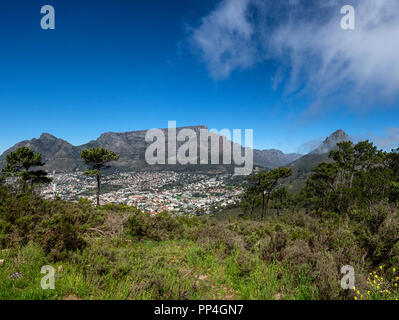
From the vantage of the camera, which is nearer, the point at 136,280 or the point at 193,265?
the point at 136,280

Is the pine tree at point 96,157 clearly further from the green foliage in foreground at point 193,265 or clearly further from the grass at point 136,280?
the grass at point 136,280

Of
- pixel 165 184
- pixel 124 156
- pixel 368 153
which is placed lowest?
pixel 165 184

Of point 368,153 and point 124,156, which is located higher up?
point 124,156

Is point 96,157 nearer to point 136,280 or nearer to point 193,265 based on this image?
point 193,265

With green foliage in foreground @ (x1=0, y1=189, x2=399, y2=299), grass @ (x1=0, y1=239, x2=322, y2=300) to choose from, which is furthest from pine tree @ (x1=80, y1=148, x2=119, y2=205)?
grass @ (x1=0, y1=239, x2=322, y2=300)

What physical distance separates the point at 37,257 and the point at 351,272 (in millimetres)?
6609

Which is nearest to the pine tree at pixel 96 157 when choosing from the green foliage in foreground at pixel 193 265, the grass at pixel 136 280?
the green foliage in foreground at pixel 193 265

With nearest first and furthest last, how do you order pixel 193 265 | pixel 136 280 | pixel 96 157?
1. pixel 136 280
2. pixel 193 265
3. pixel 96 157

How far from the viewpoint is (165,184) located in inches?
4503

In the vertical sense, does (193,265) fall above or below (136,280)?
below

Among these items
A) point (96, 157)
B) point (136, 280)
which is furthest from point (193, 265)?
point (96, 157)

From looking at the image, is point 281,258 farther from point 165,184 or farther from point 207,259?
point 165,184

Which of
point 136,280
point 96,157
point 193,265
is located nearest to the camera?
point 136,280
